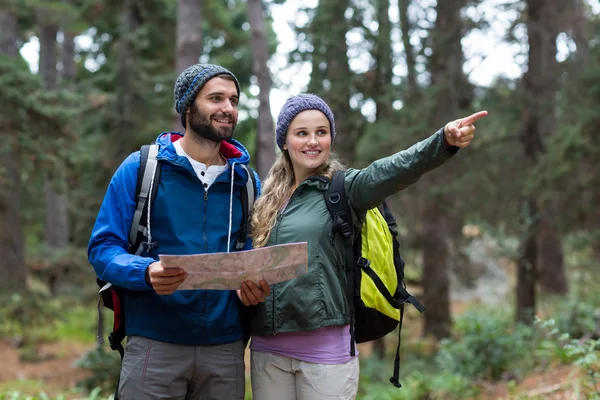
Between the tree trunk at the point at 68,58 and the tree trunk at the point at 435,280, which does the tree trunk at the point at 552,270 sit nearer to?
the tree trunk at the point at 435,280

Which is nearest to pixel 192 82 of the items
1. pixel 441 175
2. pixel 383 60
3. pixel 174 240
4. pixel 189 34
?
pixel 174 240

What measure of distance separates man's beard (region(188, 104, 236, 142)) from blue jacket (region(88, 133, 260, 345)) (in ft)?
0.59

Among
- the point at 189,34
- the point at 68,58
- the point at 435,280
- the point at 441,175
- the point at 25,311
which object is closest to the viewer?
the point at 189,34

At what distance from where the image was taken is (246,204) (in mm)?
3650

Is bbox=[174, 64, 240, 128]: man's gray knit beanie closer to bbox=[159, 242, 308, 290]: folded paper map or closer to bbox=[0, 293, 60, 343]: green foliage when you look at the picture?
bbox=[159, 242, 308, 290]: folded paper map

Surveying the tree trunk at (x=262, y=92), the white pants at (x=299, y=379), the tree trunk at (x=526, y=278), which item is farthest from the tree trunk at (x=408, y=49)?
the white pants at (x=299, y=379)

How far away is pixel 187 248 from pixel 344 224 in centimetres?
85

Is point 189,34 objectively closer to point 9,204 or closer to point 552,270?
point 9,204

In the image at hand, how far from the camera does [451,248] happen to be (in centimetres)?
1438

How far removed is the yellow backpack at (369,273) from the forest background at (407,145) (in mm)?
2318

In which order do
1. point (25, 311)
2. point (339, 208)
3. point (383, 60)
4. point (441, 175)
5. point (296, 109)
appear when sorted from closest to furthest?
point (339, 208), point (296, 109), point (25, 311), point (441, 175), point (383, 60)

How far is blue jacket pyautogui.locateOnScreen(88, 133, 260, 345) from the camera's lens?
3287 mm

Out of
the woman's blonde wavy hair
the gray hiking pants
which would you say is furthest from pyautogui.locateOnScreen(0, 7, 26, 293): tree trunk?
the gray hiking pants

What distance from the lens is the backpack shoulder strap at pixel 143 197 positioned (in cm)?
333
